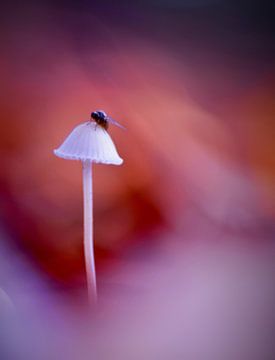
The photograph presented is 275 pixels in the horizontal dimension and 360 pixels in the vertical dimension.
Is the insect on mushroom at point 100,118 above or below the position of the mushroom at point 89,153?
above

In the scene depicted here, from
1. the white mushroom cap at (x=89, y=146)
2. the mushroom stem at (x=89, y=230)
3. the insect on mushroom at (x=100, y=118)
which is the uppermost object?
the insect on mushroom at (x=100, y=118)

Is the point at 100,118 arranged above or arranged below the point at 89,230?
above

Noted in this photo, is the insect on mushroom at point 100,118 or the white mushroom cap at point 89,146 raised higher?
the insect on mushroom at point 100,118

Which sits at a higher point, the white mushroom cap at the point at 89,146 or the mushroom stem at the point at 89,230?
the white mushroom cap at the point at 89,146

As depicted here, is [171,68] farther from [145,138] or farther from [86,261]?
[86,261]

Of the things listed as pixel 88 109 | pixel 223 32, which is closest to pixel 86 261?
pixel 88 109

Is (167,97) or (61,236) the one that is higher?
(167,97)
